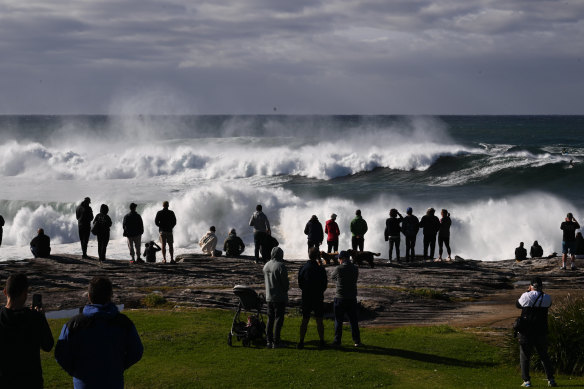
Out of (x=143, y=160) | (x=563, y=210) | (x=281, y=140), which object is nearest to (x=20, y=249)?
(x=563, y=210)

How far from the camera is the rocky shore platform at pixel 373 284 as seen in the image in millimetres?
15211

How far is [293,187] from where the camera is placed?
5134cm

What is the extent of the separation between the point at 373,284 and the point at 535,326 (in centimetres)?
874

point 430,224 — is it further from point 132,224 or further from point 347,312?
point 347,312

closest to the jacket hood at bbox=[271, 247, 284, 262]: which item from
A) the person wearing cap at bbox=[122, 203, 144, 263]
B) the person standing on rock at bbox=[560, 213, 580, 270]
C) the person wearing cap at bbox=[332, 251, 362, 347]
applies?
the person wearing cap at bbox=[332, 251, 362, 347]

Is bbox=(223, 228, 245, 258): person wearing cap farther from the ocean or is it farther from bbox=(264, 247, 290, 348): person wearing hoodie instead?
bbox=(264, 247, 290, 348): person wearing hoodie

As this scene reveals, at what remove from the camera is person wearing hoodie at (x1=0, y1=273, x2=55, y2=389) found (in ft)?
19.6

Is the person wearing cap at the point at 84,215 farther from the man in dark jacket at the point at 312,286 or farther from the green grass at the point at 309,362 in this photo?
the man in dark jacket at the point at 312,286

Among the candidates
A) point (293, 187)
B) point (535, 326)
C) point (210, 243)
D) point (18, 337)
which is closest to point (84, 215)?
point (210, 243)

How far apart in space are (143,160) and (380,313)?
172ft

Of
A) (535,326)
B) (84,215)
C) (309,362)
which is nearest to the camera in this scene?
(535,326)

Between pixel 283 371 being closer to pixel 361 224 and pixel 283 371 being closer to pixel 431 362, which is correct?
pixel 431 362

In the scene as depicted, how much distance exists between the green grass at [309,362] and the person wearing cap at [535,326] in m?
0.30

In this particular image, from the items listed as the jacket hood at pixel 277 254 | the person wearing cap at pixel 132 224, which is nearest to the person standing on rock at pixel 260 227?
the person wearing cap at pixel 132 224
